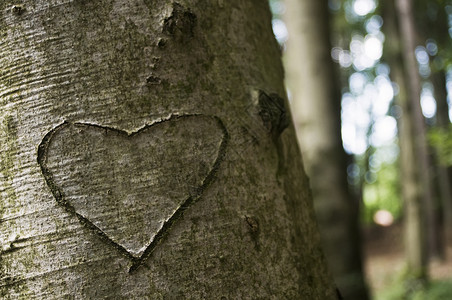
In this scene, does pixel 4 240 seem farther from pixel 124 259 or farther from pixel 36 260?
pixel 124 259

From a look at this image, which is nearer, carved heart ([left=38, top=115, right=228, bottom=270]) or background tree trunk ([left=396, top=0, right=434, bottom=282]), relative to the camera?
carved heart ([left=38, top=115, right=228, bottom=270])

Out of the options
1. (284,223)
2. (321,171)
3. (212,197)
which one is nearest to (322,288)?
(284,223)

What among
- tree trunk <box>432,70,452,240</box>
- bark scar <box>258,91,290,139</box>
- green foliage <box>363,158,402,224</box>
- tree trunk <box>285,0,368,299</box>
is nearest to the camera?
bark scar <box>258,91,290,139</box>

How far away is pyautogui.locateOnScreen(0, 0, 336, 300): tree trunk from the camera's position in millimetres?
867

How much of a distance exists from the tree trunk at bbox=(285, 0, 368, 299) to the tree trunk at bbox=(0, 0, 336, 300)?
13.3 ft

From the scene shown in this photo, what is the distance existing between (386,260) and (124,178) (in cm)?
1772

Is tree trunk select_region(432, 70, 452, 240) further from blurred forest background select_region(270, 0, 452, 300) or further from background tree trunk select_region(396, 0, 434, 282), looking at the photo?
background tree trunk select_region(396, 0, 434, 282)

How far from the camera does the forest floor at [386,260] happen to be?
38.8ft

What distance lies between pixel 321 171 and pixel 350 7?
47.3 ft

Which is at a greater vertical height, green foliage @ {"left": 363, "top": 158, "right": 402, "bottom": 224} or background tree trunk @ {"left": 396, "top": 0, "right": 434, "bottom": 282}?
background tree trunk @ {"left": 396, "top": 0, "right": 434, "bottom": 282}

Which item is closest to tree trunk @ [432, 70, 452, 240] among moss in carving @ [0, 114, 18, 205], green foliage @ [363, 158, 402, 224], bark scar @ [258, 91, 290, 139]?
green foliage @ [363, 158, 402, 224]

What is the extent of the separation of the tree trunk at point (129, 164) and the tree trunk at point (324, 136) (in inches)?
159

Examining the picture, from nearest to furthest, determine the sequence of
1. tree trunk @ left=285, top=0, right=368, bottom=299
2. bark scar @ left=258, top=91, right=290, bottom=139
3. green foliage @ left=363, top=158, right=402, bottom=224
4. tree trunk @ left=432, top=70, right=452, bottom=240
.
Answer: bark scar @ left=258, top=91, right=290, bottom=139
tree trunk @ left=285, top=0, right=368, bottom=299
tree trunk @ left=432, top=70, right=452, bottom=240
green foliage @ left=363, top=158, right=402, bottom=224

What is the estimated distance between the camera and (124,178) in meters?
0.87
